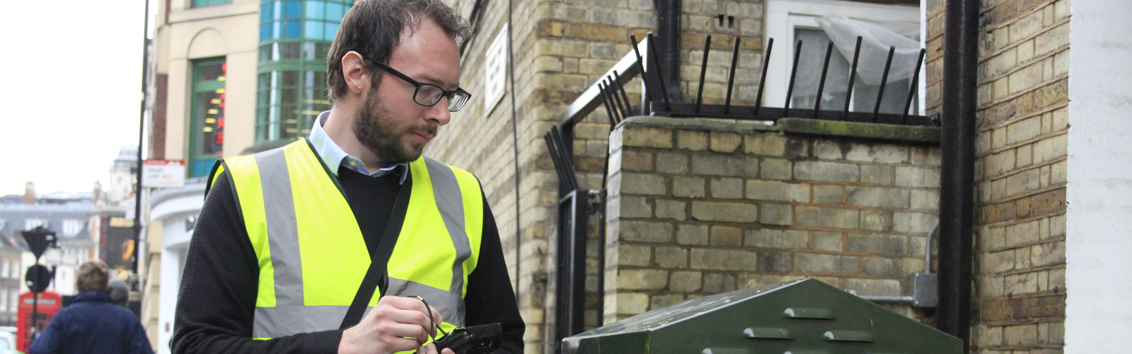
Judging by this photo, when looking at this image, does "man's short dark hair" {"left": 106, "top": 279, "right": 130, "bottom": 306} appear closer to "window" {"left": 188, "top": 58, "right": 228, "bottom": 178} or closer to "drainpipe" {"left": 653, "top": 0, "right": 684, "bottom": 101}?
"drainpipe" {"left": 653, "top": 0, "right": 684, "bottom": 101}

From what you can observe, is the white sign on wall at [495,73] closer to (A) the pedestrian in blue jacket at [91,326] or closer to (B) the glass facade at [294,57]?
(A) the pedestrian in blue jacket at [91,326]

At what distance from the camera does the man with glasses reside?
1.94 metres

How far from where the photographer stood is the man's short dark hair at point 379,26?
6.94 feet

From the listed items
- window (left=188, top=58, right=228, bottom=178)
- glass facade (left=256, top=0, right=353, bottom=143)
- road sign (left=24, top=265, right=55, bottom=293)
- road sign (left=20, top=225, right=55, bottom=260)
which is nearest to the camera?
road sign (left=24, top=265, right=55, bottom=293)

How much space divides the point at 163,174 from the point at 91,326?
13.1 m

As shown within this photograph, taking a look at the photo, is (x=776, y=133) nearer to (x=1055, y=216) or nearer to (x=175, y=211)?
(x=1055, y=216)

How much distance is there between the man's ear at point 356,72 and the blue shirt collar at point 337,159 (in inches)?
4.7

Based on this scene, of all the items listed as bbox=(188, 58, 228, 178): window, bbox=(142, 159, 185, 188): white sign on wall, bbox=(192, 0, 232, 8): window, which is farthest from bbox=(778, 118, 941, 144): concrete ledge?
bbox=(192, 0, 232, 8): window

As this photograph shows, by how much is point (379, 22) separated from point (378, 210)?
35 centimetres

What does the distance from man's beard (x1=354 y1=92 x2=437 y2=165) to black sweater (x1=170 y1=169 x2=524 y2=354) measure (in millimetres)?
75

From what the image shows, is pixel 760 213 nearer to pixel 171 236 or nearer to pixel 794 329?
pixel 794 329

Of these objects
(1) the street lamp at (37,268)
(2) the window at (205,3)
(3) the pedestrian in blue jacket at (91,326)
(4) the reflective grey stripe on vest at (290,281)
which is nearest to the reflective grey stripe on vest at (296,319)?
(4) the reflective grey stripe on vest at (290,281)

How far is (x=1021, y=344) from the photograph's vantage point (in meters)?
4.20

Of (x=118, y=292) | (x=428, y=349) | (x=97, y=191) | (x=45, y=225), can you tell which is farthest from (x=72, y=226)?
(x=428, y=349)
